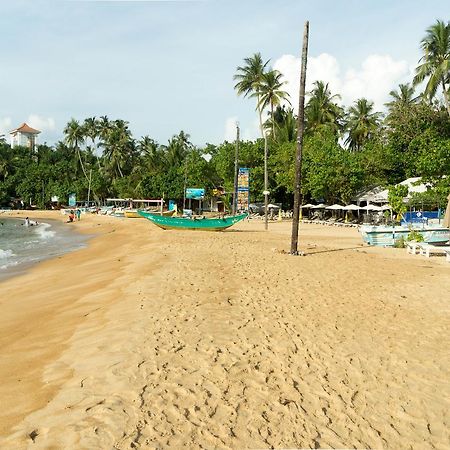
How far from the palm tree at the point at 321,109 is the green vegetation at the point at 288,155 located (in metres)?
0.13

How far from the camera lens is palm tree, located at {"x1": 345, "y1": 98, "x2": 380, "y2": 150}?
170 ft

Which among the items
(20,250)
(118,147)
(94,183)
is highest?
(118,147)

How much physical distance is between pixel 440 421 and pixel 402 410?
343mm

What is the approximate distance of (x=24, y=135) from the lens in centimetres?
12544

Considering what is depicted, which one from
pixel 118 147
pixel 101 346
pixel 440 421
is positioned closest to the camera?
pixel 440 421

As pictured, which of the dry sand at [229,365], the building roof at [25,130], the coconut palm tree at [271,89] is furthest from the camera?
the building roof at [25,130]

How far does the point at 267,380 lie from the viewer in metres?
4.75

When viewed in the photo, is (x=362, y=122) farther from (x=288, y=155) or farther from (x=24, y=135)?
(x=24, y=135)

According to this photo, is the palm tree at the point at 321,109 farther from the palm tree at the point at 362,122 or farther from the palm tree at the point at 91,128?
the palm tree at the point at 91,128

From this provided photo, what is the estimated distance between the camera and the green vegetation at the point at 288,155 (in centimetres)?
3616

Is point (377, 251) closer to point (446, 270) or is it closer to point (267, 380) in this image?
point (446, 270)

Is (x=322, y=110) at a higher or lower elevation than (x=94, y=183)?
higher

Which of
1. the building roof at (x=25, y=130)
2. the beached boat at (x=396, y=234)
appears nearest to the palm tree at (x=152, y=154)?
the beached boat at (x=396, y=234)

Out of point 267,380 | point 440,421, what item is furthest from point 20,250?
point 440,421
